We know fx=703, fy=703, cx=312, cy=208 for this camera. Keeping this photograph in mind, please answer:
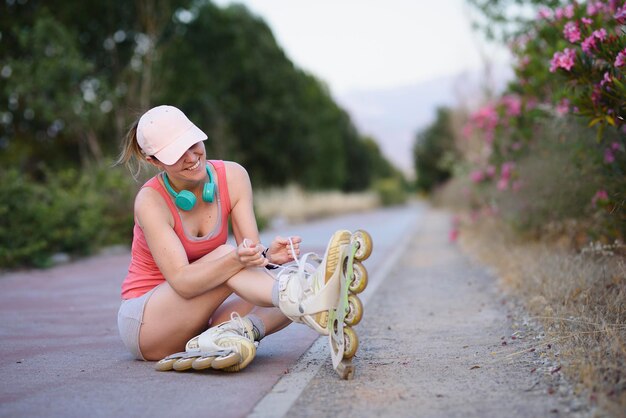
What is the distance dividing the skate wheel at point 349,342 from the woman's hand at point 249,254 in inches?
23.1

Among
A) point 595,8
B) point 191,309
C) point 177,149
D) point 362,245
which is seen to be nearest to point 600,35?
point 595,8

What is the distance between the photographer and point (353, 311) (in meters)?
3.66

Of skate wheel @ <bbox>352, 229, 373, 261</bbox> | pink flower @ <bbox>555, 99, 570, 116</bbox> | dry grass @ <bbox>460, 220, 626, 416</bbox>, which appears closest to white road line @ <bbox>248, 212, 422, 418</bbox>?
skate wheel @ <bbox>352, 229, 373, 261</bbox>

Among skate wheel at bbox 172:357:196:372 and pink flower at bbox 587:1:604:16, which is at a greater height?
pink flower at bbox 587:1:604:16

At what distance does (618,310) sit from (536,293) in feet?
4.71

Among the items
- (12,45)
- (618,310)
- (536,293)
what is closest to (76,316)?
(536,293)

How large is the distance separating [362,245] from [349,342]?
1.70 feet

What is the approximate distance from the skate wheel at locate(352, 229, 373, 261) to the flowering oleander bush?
209 centimetres

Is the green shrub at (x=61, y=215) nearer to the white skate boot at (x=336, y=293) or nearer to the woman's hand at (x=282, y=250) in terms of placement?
the woman's hand at (x=282, y=250)

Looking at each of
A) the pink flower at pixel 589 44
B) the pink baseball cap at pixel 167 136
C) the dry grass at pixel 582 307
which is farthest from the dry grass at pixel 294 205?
the pink baseball cap at pixel 167 136

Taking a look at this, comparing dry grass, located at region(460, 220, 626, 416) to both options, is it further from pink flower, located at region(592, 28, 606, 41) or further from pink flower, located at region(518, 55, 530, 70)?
pink flower, located at region(518, 55, 530, 70)

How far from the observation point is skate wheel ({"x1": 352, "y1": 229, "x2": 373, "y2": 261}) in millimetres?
3605

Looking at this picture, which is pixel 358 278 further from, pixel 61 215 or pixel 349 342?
pixel 61 215

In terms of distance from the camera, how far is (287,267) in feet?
13.3
